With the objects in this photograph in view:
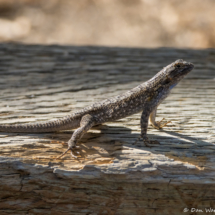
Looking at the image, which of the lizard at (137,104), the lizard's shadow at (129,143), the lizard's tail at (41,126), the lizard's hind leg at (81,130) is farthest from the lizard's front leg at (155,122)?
the lizard's tail at (41,126)

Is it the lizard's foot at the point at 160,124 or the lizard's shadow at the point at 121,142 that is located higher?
the lizard's foot at the point at 160,124

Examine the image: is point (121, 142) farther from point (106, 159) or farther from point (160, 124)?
point (160, 124)

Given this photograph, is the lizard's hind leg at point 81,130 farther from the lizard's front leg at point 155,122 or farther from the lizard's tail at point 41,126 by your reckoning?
the lizard's front leg at point 155,122

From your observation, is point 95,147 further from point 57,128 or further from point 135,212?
point 135,212

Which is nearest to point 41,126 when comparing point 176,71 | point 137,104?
point 137,104

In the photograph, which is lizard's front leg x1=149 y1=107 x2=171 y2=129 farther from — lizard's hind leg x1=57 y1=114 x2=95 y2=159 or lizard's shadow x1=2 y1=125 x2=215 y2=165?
lizard's hind leg x1=57 y1=114 x2=95 y2=159

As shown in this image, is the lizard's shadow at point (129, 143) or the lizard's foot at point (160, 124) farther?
the lizard's foot at point (160, 124)
